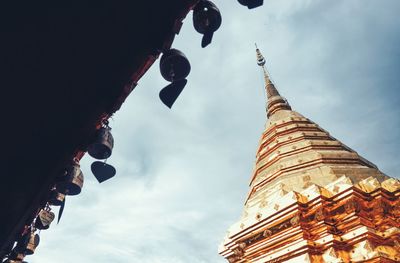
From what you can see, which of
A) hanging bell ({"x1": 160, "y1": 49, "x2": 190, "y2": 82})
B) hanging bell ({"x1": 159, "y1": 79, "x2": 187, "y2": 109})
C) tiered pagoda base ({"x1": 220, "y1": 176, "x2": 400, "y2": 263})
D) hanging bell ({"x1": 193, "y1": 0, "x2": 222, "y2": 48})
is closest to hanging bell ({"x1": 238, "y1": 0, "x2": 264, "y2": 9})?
hanging bell ({"x1": 193, "y1": 0, "x2": 222, "y2": 48})

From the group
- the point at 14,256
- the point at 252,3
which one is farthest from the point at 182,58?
the point at 14,256

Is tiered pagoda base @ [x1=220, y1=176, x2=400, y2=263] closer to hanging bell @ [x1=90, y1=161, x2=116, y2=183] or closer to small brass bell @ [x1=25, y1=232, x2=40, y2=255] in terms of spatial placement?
hanging bell @ [x1=90, y1=161, x2=116, y2=183]

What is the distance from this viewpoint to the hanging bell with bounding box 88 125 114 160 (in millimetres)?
3979

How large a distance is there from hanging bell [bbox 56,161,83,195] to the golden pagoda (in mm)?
3730

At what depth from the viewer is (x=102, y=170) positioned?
16.1ft

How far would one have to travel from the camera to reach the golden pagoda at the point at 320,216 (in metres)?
5.67

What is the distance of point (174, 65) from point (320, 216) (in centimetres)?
456

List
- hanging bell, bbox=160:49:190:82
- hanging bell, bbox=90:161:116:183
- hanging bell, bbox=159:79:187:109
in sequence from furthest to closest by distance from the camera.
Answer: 1. hanging bell, bbox=90:161:116:183
2. hanging bell, bbox=159:79:187:109
3. hanging bell, bbox=160:49:190:82

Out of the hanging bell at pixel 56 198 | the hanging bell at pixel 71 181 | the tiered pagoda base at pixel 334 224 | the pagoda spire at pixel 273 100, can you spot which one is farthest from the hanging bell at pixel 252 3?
the pagoda spire at pixel 273 100

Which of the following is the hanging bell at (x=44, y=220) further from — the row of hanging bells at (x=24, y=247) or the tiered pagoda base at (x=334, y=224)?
the tiered pagoda base at (x=334, y=224)

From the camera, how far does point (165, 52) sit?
3.06 m

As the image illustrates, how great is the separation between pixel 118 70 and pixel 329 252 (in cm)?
499

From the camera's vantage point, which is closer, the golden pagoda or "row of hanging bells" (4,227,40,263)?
the golden pagoda

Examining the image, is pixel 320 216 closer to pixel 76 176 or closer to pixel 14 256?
pixel 76 176
